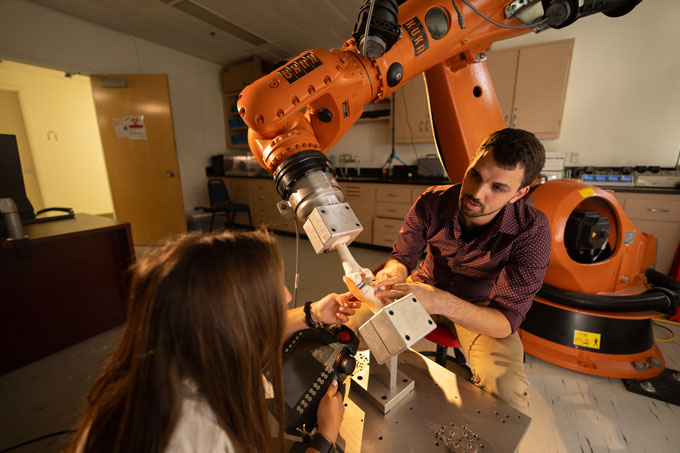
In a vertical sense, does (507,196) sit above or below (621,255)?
above

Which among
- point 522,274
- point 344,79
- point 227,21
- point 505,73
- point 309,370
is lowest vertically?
point 309,370

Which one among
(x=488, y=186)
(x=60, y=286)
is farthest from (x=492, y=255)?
(x=60, y=286)

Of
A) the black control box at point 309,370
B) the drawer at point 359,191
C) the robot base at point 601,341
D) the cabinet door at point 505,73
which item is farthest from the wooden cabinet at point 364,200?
the black control box at point 309,370

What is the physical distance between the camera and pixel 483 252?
112 cm

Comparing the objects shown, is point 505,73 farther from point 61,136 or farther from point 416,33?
point 61,136

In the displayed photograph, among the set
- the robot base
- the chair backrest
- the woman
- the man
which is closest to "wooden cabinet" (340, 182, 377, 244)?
the chair backrest

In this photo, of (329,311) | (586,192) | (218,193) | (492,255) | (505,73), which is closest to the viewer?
(329,311)

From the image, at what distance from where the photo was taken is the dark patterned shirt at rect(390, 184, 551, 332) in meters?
0.98

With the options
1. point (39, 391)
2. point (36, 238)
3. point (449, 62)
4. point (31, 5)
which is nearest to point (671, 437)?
point (449, 62)

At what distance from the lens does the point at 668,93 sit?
8.52ft

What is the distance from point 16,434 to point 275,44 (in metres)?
4.35

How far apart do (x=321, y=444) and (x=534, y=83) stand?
3.66 metres

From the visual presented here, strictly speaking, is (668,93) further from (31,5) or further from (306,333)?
(31,5)

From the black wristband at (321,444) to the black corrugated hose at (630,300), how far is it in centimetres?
154
